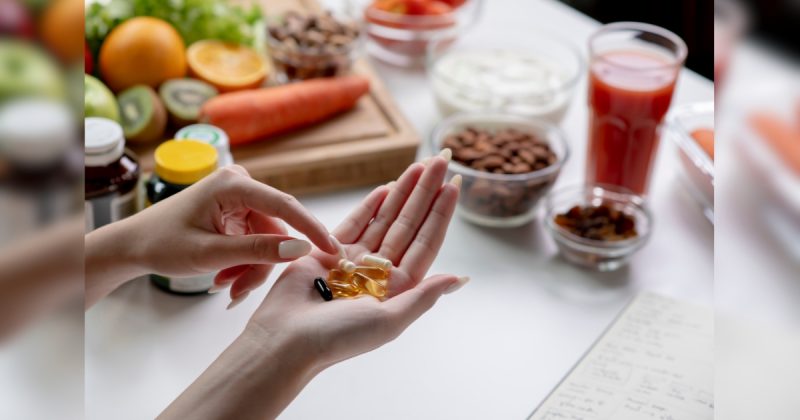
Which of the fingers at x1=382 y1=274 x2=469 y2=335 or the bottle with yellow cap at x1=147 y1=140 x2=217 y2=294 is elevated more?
the fingers at x1=382 y1=274 x2=469 y2=335

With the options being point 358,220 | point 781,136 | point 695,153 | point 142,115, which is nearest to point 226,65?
point 142,115

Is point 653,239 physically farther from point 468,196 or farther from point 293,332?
point 293,332

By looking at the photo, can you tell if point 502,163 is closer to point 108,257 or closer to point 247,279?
point 247,279

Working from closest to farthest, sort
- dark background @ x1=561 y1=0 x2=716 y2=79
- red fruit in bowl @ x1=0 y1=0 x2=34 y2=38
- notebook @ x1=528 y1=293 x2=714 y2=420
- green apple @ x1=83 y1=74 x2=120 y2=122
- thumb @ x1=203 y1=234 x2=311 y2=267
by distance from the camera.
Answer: red fruit in bowl @ x1=0 y1=0 x2=34 y2=38, thumb @ x1=203 y1=234 x2=311 y2=267, notebook @ x1=528 y1=293 x2=714 y2=420, green apple @ x1=83 y1=74 x2=120 y2=122, dark background @ x1=561 y1=0 x2=716 y2=79

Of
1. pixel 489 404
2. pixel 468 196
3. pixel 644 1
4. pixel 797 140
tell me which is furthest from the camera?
pixel 644 1

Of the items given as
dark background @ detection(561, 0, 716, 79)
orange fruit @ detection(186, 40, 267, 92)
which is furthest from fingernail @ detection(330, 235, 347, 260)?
dark background @ detection(561, 0, 716, 79)

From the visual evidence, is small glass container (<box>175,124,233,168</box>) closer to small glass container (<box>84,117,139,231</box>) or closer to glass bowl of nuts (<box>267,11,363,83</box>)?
small glass container (<box>84,117,139,231</box>)

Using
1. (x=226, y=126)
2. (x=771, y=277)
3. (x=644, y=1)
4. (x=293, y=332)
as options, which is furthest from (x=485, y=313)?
(x=644, y=1)

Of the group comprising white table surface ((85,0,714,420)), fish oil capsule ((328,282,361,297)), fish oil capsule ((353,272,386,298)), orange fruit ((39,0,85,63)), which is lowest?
white table surface ((85,0,714,420))
